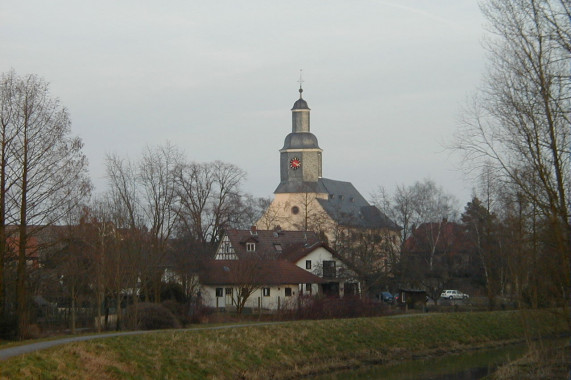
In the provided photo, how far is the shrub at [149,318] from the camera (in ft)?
110

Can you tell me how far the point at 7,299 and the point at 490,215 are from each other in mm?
31501

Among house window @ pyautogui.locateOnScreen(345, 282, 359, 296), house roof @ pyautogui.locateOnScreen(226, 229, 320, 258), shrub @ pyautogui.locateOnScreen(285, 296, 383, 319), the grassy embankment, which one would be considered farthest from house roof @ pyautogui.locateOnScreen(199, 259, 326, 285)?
the grassy embankment

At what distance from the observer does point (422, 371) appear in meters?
29.9

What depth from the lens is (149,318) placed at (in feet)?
111

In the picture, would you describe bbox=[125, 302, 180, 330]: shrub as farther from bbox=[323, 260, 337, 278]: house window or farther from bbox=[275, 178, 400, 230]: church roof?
bbox=[275, 178, 400, 230]: church roof

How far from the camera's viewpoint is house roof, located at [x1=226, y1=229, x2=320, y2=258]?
63938mm

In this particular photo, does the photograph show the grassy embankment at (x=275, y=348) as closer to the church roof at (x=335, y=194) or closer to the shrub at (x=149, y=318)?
the shrub at (x=149, y=318)

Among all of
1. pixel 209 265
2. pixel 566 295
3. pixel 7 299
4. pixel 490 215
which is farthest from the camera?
pixel 209 265

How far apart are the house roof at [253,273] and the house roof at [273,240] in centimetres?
382

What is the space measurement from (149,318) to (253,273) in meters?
14.8

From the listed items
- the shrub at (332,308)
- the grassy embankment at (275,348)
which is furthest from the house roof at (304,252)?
the grassy embankment at (275,348)

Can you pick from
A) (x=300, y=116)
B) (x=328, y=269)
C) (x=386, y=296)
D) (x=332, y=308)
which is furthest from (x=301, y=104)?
(x=332, y=308)

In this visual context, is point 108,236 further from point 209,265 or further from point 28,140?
point 209,265

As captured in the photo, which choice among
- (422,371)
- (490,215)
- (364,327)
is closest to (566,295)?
(422,371)
